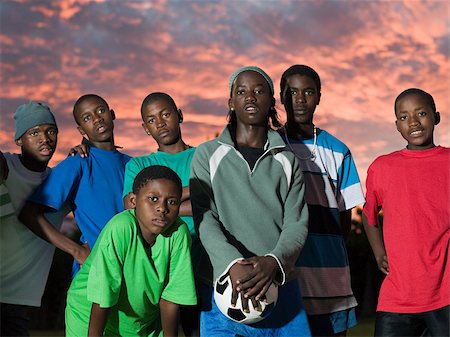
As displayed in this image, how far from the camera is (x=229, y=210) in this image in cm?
368

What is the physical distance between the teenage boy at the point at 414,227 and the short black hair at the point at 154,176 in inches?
61.9

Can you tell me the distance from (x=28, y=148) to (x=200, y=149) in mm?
2013

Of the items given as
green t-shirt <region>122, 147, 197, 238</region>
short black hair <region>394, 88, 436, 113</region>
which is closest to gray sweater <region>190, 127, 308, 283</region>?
green t-shirt <region>122, 147, 197, 238</region>

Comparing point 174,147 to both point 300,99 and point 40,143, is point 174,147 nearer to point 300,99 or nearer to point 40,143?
point 300,99

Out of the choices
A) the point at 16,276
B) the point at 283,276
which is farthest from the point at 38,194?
the point at 283,276

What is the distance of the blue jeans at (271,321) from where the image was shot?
3.59 meters

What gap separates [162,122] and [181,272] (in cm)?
126

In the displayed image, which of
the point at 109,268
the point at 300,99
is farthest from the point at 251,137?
the point at 109,268

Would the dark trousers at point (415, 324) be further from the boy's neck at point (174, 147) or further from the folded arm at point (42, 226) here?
the folded arm at point (42, 226)

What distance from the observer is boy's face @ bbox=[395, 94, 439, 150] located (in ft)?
14.9

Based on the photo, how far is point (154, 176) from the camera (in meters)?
3.86

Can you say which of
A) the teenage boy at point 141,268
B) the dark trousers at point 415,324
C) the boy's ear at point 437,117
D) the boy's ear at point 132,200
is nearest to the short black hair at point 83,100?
the boy's ear at point 132,200

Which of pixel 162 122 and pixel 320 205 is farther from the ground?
pixel 162 122

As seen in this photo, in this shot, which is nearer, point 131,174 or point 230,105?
point 230,105
